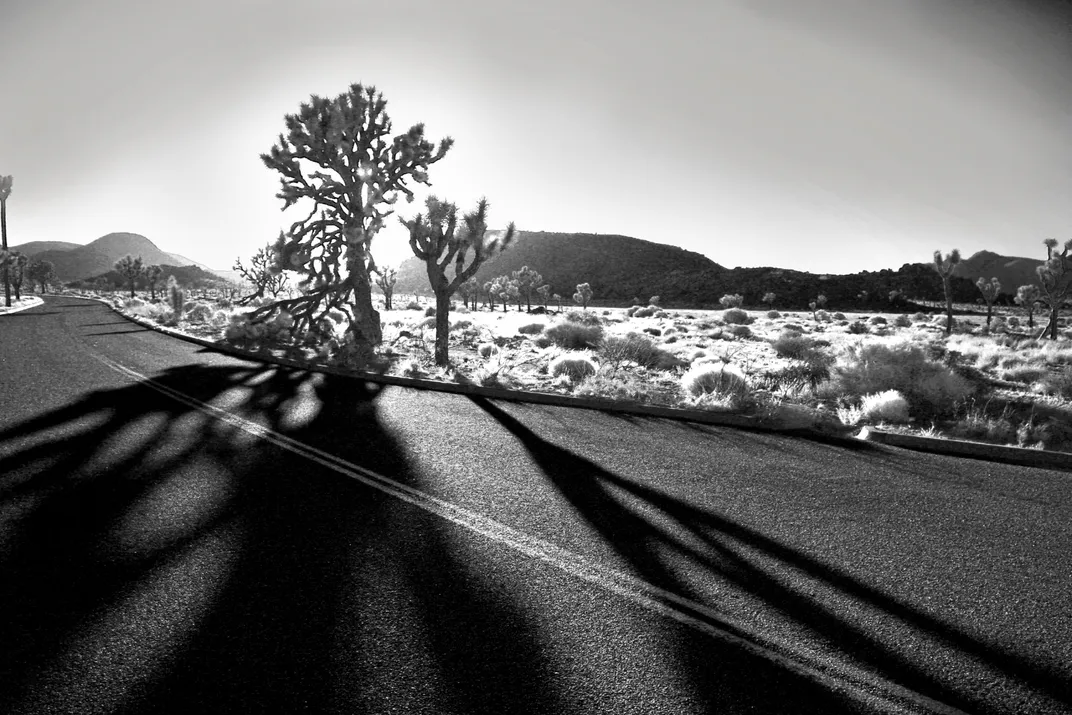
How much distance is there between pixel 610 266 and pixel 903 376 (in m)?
91.6

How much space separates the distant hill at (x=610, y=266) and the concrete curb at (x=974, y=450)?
2869 inches

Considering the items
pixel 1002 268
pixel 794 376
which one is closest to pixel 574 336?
pixel 794 376

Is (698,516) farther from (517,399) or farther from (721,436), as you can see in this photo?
(517,399)

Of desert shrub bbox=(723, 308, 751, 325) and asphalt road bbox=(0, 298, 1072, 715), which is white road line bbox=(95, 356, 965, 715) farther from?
desert shrub bbox=(723, 308, 751, 325)

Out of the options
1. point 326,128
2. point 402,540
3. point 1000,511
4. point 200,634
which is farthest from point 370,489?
point 326,128

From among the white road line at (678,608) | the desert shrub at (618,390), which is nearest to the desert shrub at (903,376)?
the desert shrub at (618,390)

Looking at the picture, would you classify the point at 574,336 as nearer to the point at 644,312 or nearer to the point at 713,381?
the point at 713,381

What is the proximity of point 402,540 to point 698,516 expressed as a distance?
2.23 m

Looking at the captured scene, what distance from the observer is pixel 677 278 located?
85.4m

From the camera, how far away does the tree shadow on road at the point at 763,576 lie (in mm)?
2268

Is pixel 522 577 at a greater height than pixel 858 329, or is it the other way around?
pixel 858 329

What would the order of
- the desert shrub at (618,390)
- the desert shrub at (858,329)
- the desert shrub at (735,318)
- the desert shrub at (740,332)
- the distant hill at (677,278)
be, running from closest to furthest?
the desert shrub at (618,390) < the desert shrub at (740,332) < the desert shrub at (858,329) < the desert shrub at (735,318) < the distant hill at (677,278)

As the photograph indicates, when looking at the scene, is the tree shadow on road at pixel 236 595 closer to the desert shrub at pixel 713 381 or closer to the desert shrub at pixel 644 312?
the desert shrub at pixel 713 381

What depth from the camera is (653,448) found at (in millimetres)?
5699
